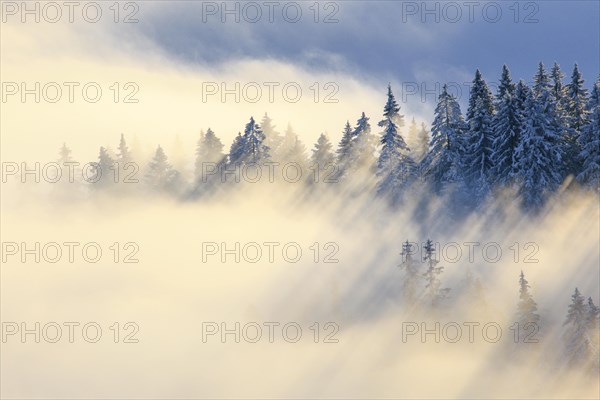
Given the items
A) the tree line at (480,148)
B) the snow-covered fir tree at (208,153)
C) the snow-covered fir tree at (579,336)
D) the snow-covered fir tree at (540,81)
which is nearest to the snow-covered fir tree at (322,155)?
the tree line at (480,148)

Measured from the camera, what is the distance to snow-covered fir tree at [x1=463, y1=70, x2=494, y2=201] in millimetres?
59375

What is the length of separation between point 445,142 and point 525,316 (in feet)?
73.2

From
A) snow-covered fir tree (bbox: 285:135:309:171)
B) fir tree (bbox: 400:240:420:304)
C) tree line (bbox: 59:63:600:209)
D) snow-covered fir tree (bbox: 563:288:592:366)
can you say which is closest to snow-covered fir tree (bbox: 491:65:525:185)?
tree line (bbox: 59:63:600:209)

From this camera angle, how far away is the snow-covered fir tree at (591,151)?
53750mm

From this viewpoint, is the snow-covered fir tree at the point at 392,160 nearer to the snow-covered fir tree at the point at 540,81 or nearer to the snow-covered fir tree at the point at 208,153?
the snow-covered fir tree at the point at 540,81

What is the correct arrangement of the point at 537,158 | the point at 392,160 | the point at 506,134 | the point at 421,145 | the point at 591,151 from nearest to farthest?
the point at 591,151 < the point at 537,158 < the point at 506,134 < the point at 392,160 < the point at 421,145

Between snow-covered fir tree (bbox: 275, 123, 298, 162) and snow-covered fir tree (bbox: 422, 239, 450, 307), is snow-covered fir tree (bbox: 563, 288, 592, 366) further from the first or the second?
snow-covered fir tree (bbox: 275, 123, 298, 162)

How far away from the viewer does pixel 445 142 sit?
63.1 metres

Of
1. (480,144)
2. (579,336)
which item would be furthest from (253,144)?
(579,336)

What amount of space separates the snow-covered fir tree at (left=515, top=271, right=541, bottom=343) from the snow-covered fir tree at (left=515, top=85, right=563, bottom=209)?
36.9 ft

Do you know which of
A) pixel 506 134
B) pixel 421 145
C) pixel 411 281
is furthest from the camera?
pixel 421 145

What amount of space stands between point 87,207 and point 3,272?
108ft

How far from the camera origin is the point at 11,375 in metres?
71.9

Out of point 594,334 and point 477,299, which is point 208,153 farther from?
point 594,334
